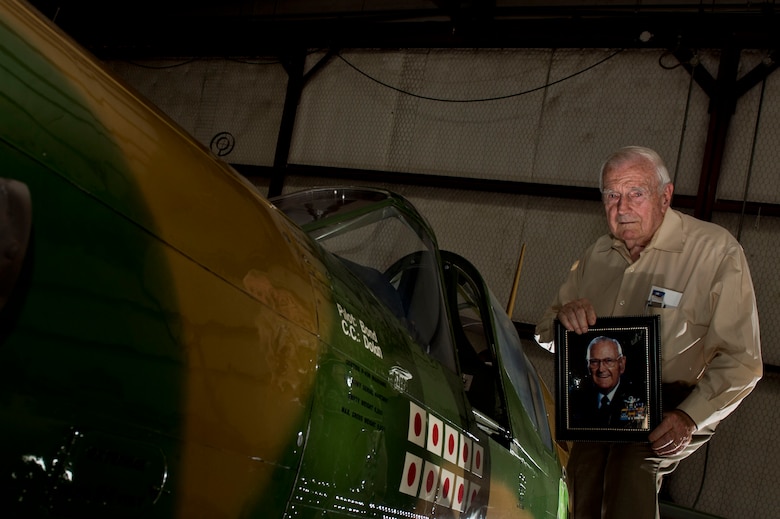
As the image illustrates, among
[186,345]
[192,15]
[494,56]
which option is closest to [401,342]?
[186,345]

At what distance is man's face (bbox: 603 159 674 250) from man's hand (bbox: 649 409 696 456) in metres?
0.72

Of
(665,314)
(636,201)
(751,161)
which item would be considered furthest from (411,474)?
(751,161)

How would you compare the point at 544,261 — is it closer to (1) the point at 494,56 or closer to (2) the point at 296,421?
(1) the point at 494,56

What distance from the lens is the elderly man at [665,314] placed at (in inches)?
101

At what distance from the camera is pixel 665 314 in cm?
279

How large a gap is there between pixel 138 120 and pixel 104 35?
11542 millimetres

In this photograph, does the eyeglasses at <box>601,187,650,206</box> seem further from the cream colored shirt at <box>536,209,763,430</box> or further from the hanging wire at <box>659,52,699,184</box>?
the hanging wire at <box>659,52,699,184</box>

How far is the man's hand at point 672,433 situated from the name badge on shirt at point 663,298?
415 millimetres

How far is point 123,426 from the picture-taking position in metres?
0.99

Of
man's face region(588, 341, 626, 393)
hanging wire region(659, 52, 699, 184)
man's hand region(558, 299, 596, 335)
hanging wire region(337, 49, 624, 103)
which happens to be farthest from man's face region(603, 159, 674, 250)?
hanging wire region(337, 49, 624, 103)

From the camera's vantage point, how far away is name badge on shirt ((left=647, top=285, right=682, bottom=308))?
2787mm

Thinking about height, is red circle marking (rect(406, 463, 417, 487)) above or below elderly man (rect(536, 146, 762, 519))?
below

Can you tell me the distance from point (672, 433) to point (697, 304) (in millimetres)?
487

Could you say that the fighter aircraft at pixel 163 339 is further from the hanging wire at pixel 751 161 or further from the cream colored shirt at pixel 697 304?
the hanging wire at pixel 751 161
